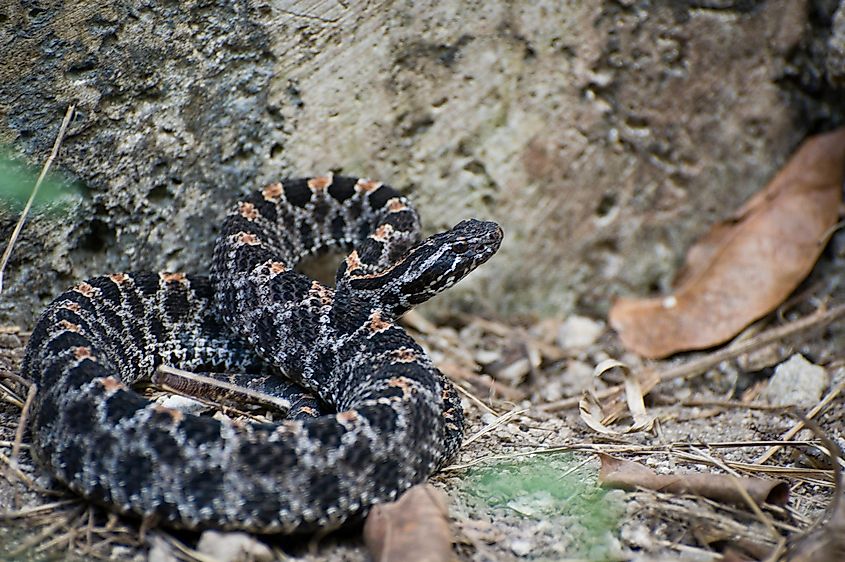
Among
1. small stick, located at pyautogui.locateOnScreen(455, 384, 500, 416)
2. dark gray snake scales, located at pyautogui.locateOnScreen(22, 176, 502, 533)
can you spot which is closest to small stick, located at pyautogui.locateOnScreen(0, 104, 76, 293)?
dark gray snake scales, located at pyautogui.locateOnScreen(22, 176, 502, 533)

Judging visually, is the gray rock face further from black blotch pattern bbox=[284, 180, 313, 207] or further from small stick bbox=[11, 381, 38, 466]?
small stick bbox=[11, 381, 38, 466]

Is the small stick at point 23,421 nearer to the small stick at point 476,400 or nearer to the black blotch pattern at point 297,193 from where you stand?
the black blotch pattern at point 297,193

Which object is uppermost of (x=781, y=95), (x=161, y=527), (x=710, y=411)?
(x=161, y=527)

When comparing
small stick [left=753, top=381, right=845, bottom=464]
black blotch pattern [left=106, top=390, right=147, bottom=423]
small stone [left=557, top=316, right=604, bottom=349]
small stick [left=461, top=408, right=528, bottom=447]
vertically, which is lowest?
small stone [left=557, top=316, right=604, bottom=349]

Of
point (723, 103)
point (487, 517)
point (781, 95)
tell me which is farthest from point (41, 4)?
point (781, 95)

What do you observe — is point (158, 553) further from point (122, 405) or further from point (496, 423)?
point (496, 423)

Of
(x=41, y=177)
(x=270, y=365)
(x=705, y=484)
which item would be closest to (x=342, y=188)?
(x=270, y=365)

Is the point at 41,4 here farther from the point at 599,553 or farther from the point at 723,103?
the point at 723,103
